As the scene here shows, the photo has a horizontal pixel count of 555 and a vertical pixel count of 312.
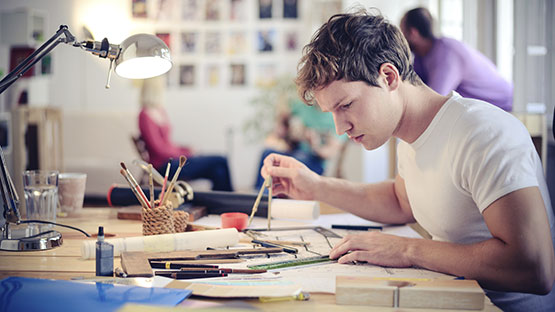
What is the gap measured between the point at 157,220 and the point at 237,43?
5296mm

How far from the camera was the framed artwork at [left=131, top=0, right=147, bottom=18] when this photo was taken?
641cm

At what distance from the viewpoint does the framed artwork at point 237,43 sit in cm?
637

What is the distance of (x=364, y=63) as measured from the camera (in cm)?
117

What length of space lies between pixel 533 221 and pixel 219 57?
5667 millimetres

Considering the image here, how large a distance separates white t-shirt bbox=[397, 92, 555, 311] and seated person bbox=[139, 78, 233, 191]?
3539mm

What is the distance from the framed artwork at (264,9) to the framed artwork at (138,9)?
1.36 meters

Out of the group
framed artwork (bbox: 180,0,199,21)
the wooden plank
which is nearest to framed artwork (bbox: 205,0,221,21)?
framed artwork (bbox: 180,0,199,21)

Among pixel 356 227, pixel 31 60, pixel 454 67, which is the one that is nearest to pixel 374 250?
pixel 356 227

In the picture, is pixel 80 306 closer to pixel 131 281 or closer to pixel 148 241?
pixel 131 281

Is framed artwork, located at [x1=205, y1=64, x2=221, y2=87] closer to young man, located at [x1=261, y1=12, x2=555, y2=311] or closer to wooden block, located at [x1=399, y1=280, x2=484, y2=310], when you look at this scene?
young man, located at [x1=261, y1=12, x2=555, y2=311]

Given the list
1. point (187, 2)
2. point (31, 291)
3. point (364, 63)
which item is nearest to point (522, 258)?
point (364, 63)

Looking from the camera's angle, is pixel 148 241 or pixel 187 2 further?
pixel 187 2

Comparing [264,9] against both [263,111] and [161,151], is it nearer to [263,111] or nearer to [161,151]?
[263,111]

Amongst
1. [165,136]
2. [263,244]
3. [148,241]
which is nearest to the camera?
[148,241]
